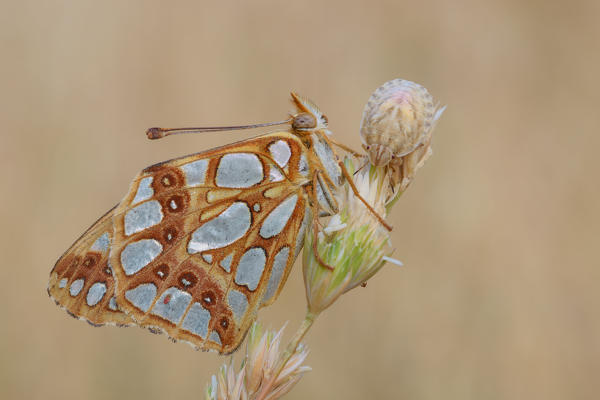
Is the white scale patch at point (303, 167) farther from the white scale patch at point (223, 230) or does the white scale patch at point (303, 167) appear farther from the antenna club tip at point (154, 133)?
the antenna club tip at point (154, 133)

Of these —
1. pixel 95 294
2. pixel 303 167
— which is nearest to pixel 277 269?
pixel 303 167

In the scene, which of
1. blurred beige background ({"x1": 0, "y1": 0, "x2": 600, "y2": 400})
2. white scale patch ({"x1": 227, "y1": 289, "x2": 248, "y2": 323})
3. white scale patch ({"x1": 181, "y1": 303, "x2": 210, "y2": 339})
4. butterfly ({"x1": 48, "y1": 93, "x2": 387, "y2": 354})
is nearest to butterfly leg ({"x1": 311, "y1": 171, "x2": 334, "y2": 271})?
butterfly ({"x1": 48, "y1": 93, "x2": 387, "y2": 354})

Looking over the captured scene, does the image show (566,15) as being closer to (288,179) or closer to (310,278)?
(288,179)

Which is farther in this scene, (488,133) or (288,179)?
(488,133)

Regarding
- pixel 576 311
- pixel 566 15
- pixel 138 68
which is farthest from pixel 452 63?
pixel 138 68

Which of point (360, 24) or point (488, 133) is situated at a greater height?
point (360, 24)

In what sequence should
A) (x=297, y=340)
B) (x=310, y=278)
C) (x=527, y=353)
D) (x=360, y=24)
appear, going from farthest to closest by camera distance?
(x=360, y=24)
(x=527, y=353)
(x=310, y=278)
(x=297, y=340)
